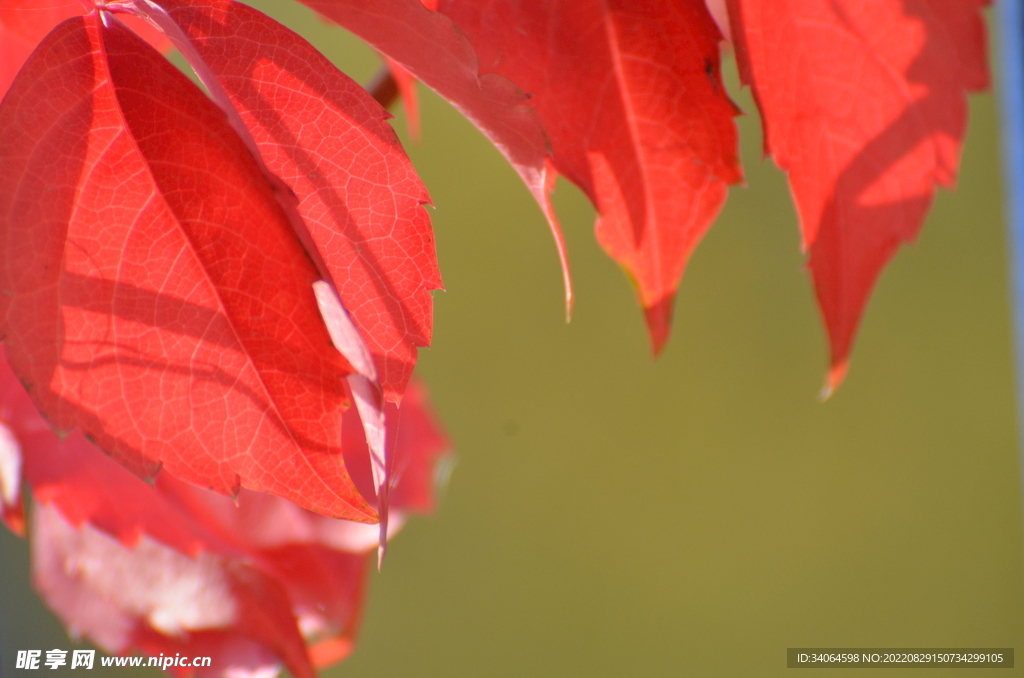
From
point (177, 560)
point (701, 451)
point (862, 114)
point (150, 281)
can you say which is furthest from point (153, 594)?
point (701, 451)

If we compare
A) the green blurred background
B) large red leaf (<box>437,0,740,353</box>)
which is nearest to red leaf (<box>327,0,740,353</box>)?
large red leaf (<box>437,0,740,353</box>)

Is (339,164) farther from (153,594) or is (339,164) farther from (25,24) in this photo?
(153,594)

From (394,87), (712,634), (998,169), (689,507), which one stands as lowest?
(712,634)

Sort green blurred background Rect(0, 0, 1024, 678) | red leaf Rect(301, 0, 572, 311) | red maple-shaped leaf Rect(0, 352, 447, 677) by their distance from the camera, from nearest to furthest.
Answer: red leaf Rect(301, 0, 572, 311), red maple-shaped leaf Rect(0, 352, 447, 677), green blurred background Rect(0, 0, 1024, 678)

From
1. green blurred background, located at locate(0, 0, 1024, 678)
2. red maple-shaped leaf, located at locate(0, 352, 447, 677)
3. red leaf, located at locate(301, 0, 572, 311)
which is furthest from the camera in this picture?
green blurred background, located at locate(0, 0, 1024, 678)

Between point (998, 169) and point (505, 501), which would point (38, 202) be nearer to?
point (505, 501)

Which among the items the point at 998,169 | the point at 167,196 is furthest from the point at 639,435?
the point at 167,196

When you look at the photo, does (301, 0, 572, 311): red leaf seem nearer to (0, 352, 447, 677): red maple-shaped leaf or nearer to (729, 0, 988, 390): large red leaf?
(729, 0, 988, 390): large red leaf
